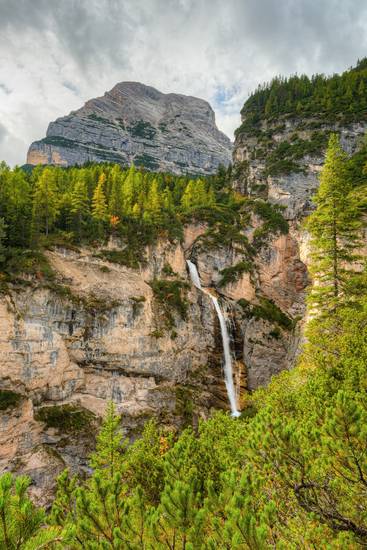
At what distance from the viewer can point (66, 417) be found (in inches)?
1185

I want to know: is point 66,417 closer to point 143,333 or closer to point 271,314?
point 143,333

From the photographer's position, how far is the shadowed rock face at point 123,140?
539ft

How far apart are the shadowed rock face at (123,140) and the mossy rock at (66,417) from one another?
149 m

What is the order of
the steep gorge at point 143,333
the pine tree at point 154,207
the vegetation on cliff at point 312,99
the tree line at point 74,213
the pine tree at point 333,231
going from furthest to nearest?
the vegetation on cliff at point 312,99 → the pine tree at point 154,207 → the tree line at point 74,213 → the steep gorge at point 143,333 → the pine tree at point 333,231

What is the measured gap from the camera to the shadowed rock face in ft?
539

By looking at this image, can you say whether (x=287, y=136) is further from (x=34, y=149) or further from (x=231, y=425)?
(x=34, y=149)

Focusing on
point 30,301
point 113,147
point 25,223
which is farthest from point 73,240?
point 113,147

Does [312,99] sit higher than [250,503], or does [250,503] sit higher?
[312,99]

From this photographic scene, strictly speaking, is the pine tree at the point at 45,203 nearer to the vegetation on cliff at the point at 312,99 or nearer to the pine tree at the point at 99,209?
the pine tree at the point at 99,209

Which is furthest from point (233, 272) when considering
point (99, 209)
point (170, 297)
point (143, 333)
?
point (99, 209)

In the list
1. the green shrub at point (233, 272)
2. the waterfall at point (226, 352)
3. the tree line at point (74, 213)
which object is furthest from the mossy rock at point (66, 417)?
the green shrub at point (233, 272)

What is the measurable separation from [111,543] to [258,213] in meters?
60.7

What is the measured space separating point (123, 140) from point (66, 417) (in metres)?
168

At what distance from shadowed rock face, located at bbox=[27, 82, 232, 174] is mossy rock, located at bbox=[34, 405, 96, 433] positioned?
5880 inches
